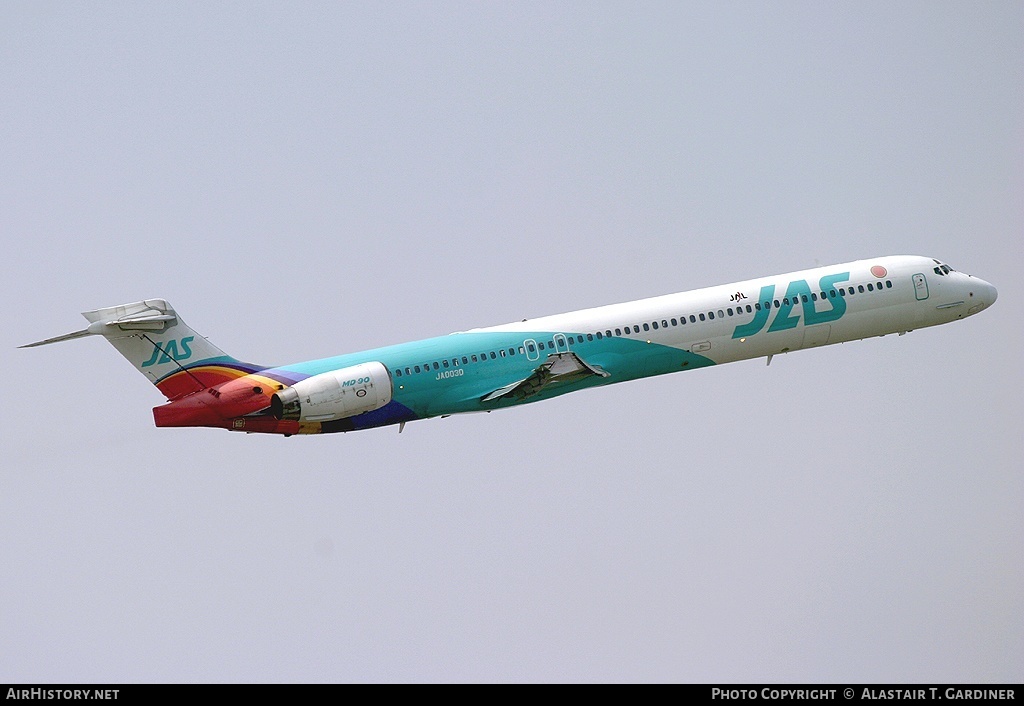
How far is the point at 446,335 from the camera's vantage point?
6731cm

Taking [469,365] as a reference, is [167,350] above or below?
above

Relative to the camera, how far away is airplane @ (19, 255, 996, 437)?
6525cm

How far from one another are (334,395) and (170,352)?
7141mm

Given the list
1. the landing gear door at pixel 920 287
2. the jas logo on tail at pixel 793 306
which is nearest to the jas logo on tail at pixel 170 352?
the jas logo on tail at pixel 793 306

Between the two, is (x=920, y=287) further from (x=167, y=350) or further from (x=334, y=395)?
(x=167, y=350)

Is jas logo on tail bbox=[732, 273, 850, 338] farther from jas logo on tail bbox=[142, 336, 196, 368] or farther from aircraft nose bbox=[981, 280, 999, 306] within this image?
jas logo on tail bbox=[142, 336, 196, 368]

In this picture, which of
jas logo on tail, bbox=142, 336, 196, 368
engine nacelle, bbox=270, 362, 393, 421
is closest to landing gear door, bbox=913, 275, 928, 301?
engine nacelle, bbox=270, 362, 393, 421

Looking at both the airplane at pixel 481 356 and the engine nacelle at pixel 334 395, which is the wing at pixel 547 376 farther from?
the engine nacelle at pixel 334 395

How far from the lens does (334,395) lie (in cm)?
Answer: 6488

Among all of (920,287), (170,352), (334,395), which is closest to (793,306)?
(920,287)

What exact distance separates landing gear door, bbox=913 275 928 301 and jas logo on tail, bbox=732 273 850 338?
3667 millimetres
